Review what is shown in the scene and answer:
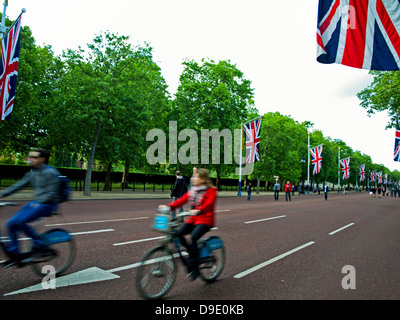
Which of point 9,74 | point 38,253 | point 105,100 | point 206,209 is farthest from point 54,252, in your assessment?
point 105,100

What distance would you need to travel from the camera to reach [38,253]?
13.9 ft

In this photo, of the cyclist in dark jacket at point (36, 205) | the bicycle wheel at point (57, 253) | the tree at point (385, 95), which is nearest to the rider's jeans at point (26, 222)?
the cyclist in dark jacket at point (36, 205)

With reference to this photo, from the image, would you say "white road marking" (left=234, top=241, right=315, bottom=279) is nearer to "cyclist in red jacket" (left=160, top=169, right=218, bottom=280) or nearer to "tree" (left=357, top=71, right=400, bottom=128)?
"cyclist in red jacket" (left=160, top=169, right=218, bottom=280)

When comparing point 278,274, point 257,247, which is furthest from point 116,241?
point 278,274

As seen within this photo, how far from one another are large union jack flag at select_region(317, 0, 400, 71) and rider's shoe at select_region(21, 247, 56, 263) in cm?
700

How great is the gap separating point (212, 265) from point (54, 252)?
247cm

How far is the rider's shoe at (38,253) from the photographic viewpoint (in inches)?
164

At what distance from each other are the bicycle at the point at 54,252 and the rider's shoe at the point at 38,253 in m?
0.01

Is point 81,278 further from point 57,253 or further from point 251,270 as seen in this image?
point 251,270

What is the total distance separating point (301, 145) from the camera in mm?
63969

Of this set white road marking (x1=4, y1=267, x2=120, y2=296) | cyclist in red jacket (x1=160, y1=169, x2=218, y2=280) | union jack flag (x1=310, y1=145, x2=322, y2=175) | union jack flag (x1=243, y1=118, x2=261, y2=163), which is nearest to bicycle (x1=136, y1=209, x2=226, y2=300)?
cyclist in red jacket (x1=160, y1=169, x2=218, y2=280)

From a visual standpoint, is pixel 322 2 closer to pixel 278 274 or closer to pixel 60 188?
pixel 278 274

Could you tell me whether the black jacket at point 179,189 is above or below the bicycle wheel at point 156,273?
above

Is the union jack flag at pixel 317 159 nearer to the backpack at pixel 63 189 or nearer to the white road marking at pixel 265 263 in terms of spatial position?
the white road marking at pixel 265 263
